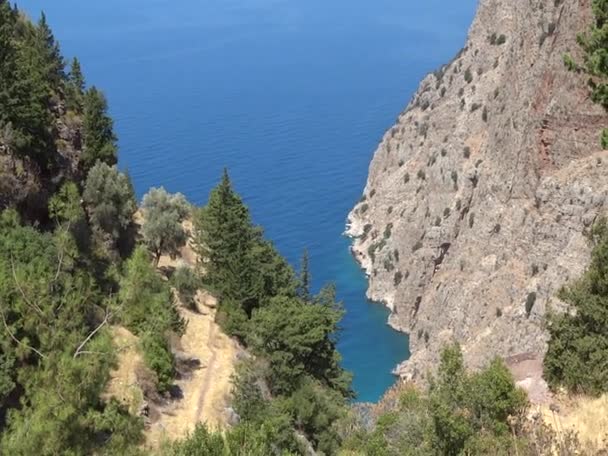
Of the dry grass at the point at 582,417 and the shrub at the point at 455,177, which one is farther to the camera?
the shrub at the point at 455,177

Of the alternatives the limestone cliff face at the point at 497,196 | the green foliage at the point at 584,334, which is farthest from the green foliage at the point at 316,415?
the limestone cliff face at the point at 497,196

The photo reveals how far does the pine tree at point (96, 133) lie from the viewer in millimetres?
36866

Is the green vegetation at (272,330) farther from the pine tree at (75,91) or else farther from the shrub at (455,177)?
the shrub at (455,177)

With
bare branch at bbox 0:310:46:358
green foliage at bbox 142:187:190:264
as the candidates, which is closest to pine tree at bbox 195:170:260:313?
green foliage at bbox 142:187:190:264

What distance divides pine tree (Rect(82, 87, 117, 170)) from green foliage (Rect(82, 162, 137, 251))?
51.6 inches

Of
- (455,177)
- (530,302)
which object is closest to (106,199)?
(530,302)

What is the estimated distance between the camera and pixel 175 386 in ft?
91.5

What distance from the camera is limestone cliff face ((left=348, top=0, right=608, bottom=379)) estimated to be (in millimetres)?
45844

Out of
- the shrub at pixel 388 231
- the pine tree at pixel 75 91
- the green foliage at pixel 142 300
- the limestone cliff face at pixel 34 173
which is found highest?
the shrub at pixel 388 231

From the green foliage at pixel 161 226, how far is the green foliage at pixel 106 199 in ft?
11.9

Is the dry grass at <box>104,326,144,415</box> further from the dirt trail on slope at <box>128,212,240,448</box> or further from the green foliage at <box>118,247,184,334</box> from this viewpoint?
the dirt trail on slope at <box>128,212,240,448</box>

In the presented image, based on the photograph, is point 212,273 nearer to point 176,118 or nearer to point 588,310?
point 588,310

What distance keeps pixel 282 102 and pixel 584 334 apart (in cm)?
11324

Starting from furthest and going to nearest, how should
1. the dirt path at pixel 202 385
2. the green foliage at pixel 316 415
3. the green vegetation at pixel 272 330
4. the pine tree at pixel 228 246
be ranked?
the pine tree at pixel 228 246
the green foliage at pixel 316 415
the green vegetation at pixel 272 330
the dirt path at pixel 202 385
